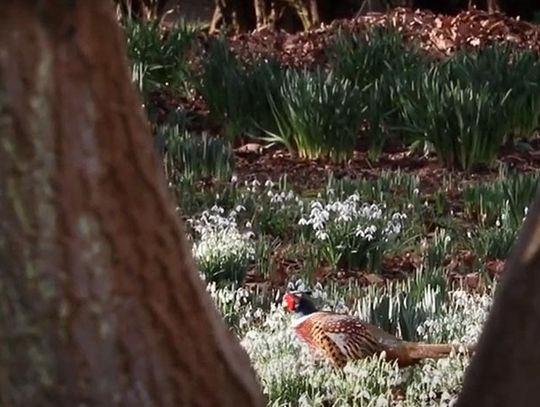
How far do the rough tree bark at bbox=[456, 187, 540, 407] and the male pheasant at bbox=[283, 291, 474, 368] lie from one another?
8.10 ft

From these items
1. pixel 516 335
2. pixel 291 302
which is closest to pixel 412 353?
pixel 291 302

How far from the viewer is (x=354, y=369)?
4.04 meters

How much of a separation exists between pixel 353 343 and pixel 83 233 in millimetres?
2699

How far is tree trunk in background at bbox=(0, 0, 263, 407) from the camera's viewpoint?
1.50m

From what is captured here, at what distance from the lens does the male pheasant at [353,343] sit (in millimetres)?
4184

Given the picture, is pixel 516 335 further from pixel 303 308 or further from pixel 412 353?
pixel 303 308

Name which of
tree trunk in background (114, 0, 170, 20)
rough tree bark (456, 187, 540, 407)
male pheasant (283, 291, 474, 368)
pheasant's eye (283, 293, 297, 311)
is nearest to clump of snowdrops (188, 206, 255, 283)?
pheasant's eye (283, 293, 297, 311)

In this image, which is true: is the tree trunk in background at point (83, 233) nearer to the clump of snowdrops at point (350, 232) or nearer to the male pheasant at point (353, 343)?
the male pheasant at point (353, 343)

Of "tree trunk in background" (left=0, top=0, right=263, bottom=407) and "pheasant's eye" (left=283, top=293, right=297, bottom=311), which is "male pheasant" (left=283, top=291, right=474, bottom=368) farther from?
"tree trunk in background" (left=0, top=0, right=263, bottom=407)

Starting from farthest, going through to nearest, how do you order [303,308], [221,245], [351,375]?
[221,245]
[303,308]
[351,375]

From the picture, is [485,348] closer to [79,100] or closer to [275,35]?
[79,100]

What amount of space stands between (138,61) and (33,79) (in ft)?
31.8

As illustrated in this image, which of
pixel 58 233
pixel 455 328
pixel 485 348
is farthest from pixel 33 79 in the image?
pixel 455 328

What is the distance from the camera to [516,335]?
1667 millimetres
